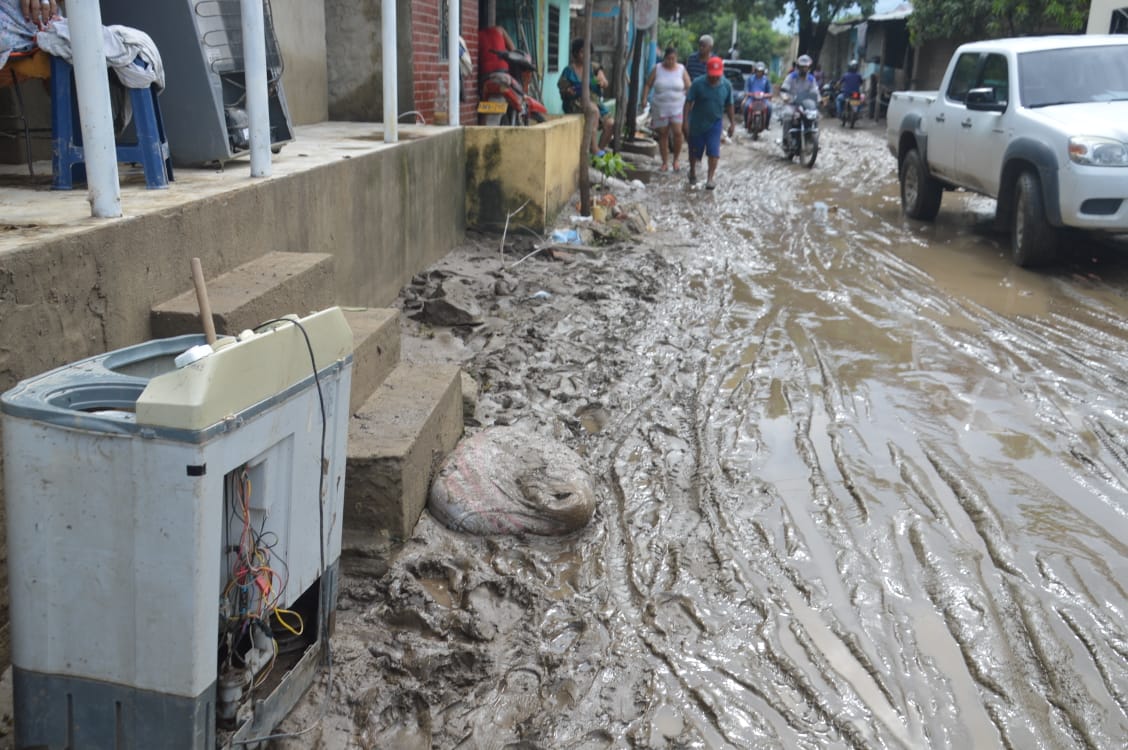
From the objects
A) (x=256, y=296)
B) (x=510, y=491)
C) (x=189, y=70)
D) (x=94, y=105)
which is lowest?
(x=510, y=491)

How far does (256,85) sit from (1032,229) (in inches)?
261

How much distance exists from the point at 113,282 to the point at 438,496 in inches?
59.2

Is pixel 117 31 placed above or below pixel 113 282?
above

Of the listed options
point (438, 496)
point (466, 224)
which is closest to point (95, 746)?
point (438, 496)

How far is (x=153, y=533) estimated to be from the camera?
2.16m

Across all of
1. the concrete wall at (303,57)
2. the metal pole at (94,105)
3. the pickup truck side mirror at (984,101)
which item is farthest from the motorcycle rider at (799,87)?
the metal pole at (94,105)

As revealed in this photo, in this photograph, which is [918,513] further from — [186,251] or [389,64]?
[389,64]

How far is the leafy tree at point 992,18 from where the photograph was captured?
62.6 ft

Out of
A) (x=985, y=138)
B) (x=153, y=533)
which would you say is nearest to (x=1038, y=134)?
(x=985, y=138)

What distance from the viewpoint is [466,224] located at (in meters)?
9.41

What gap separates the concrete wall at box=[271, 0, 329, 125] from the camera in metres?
7.88

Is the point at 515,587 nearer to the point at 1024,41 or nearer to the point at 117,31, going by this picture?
the point at 117,31

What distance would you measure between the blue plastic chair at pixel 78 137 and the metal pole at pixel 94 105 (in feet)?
2.35

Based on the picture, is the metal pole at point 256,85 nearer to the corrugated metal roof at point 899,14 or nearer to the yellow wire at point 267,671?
the yellow wire at point 267,671
